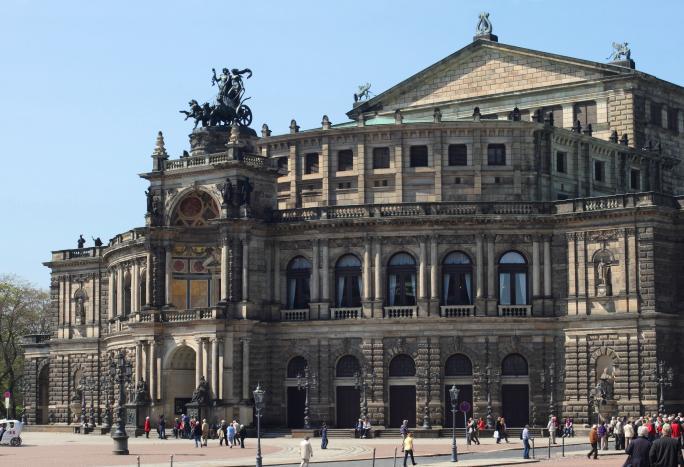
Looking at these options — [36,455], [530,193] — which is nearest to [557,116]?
[530,193]

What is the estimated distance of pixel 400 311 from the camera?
4016 inches

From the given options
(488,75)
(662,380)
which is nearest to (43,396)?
(488,75)

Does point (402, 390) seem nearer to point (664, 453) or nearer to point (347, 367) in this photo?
point (347, 367)

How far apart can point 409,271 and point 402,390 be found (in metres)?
8.20

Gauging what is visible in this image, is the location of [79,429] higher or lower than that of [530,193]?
lower

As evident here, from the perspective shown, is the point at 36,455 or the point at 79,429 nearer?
the point at 36,455

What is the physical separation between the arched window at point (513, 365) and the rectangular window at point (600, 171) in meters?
18.9

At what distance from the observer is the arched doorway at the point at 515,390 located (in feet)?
327

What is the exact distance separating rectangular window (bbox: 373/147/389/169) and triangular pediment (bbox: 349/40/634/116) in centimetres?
1530

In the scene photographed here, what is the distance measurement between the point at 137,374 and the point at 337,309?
1547 cm

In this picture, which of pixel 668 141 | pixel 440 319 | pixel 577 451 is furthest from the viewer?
pixel 668 141

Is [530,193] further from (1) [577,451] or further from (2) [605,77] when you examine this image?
(1) [577,451]

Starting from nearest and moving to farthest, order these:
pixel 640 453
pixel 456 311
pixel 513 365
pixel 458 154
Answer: pixel 640 453
pixel 513 365
pixel 456 311
pixel 458 154

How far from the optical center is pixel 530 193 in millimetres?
105875
